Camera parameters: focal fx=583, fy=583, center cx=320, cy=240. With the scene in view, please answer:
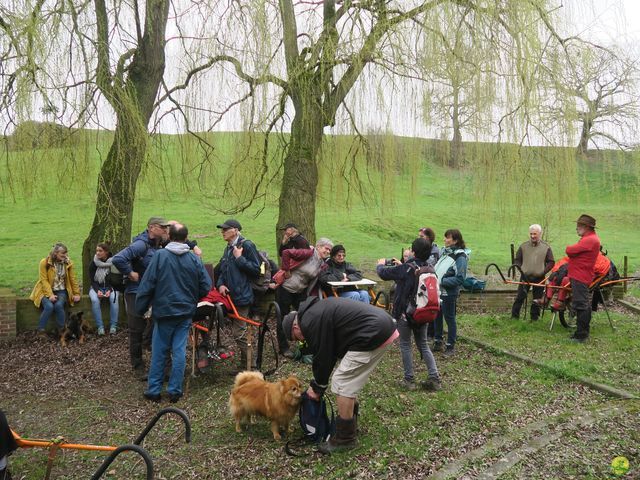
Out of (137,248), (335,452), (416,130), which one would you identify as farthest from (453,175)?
(335,452)

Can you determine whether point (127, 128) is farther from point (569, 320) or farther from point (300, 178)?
point (569, 320)

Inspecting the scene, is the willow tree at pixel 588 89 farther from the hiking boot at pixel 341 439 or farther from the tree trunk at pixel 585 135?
the hiking boot at pixel 341 439

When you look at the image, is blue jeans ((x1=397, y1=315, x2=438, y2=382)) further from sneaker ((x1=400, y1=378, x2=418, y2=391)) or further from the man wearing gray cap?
the man wearing gray cap

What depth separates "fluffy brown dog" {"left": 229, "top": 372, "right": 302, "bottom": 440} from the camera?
4.63m

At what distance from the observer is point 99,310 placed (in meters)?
8.37

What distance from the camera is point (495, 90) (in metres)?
7.62

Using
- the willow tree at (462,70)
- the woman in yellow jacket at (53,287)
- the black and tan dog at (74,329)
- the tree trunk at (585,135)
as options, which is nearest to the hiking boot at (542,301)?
the tree trunk at (585,135)

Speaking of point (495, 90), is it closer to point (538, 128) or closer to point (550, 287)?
point (538, 128)

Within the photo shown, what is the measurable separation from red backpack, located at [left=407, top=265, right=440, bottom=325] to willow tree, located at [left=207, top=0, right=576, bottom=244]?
3.23 metres

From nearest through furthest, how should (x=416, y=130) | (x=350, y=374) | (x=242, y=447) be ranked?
(x=350, y=374)
(x=242, y=447)
(x=416, y=130)

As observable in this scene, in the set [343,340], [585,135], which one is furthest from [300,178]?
[343,340]

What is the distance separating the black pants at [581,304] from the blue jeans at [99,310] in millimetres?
6365

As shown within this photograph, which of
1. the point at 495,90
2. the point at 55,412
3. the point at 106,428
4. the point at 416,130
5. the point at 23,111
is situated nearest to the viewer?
the point at 106,428

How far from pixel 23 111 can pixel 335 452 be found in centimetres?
492
